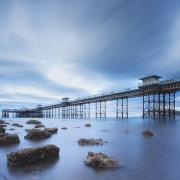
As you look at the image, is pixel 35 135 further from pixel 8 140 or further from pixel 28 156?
pixel 28 156

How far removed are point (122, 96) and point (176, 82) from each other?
1015 inches

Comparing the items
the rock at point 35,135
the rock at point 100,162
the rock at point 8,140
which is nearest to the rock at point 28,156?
the rock at point 100,162

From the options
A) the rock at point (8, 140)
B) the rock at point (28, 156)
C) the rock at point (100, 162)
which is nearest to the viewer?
the rock at point (100, 162)

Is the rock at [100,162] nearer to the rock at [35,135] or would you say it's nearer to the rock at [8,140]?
the rock at [8,140]

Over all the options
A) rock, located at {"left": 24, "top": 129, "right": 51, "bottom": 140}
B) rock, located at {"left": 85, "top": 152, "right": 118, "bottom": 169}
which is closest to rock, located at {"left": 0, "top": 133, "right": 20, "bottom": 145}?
rock, located at {"left": 24, "top": 129, "right": 51, "bottom": 140}

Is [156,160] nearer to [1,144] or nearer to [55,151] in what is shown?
[55,151]

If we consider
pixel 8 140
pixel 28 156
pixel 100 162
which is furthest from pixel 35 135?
pixel 100 162

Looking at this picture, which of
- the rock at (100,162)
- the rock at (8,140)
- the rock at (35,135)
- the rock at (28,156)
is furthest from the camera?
the rock at (35,135)

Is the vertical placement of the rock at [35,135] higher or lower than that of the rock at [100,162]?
lower

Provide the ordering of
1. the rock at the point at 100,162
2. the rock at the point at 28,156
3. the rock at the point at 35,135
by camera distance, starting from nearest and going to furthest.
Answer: the rock at the point at 100,162 < the rock at the point at 28,156 < the rock at the point at 35,135

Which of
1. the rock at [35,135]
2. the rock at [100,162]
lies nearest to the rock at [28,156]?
the rock at [100,162]

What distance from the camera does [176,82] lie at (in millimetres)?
59188

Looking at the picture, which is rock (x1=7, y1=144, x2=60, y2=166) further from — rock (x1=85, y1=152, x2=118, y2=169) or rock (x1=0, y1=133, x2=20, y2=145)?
rock (x1=0, y1=133, x2=20, y2=145)

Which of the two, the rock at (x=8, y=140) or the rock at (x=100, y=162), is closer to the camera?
the rock at (x=100, y=162)
